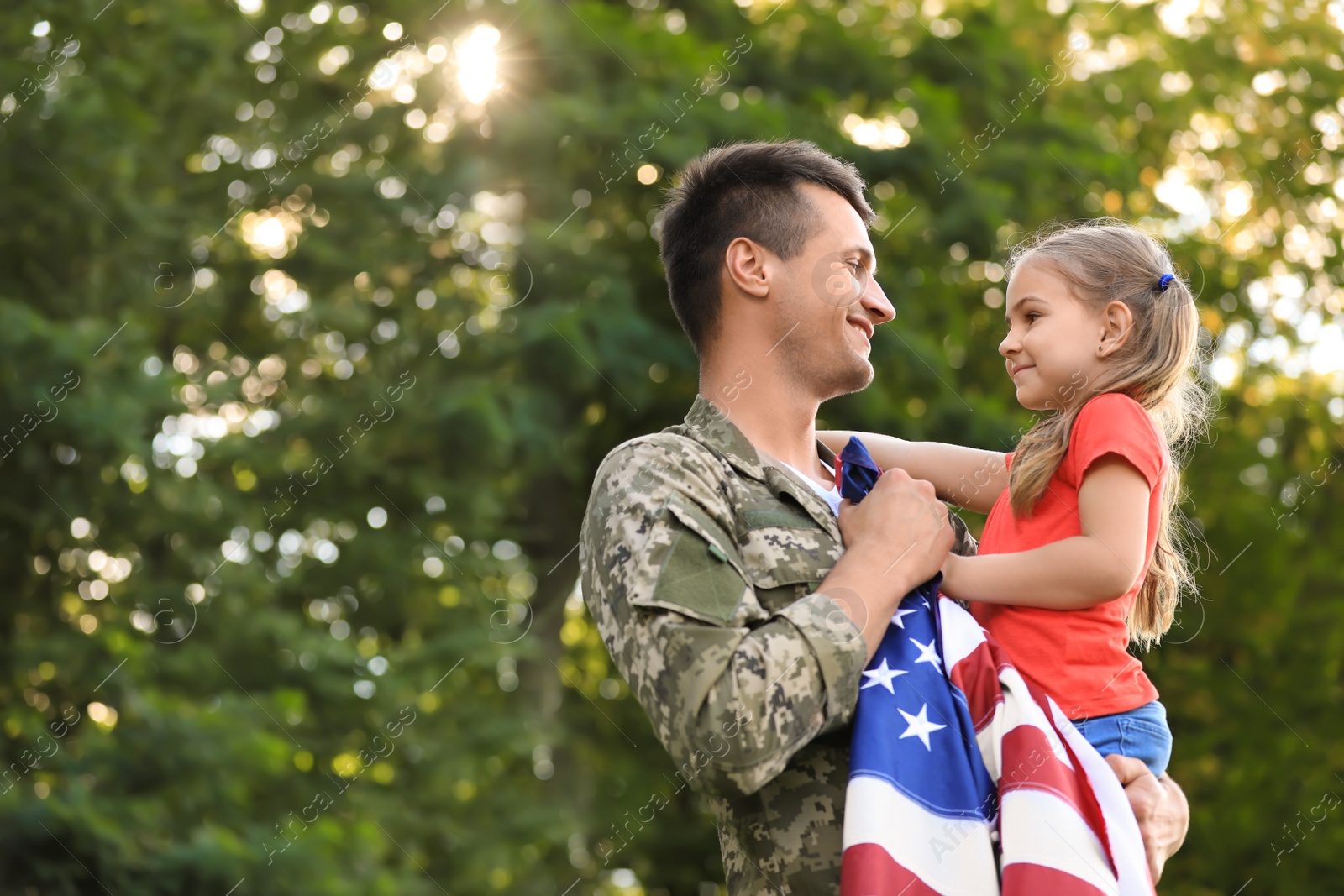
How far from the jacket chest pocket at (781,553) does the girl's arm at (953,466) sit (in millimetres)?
491

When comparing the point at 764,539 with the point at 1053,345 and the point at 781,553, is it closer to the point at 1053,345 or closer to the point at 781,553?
the point at 781,553

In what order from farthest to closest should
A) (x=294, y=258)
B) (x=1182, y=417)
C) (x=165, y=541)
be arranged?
(x=294, y=258) < (x=165, y=541) < (x=1182, y=417)

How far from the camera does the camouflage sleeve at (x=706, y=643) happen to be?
193 centimetres

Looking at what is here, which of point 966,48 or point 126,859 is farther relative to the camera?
point 966,48

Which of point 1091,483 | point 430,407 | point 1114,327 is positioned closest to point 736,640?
point 1091,483

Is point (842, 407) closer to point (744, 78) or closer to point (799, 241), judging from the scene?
point (744, 78)

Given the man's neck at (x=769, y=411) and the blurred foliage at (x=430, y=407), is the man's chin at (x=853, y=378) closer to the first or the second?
the man's neck at (x=769, y=411)

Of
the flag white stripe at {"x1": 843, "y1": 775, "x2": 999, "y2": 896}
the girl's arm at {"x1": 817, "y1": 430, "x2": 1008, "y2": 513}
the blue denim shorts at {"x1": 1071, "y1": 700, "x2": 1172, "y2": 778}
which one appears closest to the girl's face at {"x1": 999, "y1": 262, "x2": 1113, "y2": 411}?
the girl's arm at {"x1": 817, "y1": 430, "x2": 1008, "y2": 513}

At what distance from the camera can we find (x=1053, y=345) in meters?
2.58

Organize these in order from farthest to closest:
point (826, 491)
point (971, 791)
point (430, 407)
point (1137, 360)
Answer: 1. point (430, 407)
2. point (826, 491)
3. point (1137, 360)
4. point (971, 791)

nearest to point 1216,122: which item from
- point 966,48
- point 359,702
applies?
point 966,48

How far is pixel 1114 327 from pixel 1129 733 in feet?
2.56

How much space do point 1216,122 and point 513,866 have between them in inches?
391

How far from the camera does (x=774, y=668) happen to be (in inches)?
77.7
